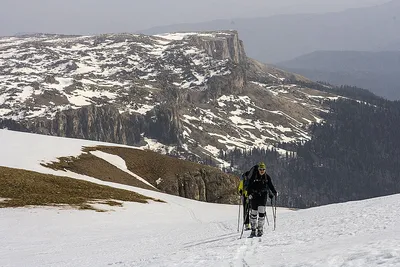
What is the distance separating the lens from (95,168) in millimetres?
67750

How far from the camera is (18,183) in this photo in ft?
141

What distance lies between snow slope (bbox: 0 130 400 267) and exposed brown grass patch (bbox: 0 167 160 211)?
2.97 m

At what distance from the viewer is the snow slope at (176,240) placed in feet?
45.6

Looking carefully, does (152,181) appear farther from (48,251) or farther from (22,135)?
(48,251)

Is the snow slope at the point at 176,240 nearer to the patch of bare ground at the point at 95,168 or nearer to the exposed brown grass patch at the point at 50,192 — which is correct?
the exposed brown grass patch at the point at 50,192

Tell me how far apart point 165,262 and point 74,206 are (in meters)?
25.8

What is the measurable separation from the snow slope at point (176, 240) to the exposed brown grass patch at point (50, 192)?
9.76 feet

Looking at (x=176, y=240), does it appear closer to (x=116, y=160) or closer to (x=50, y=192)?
(x=50, y=192)

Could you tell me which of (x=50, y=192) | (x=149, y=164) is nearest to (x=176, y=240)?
(x=50, y=192)

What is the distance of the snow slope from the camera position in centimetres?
1390

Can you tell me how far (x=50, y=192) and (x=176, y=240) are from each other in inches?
916

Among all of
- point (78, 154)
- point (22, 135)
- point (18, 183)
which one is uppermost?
point (22, 135)

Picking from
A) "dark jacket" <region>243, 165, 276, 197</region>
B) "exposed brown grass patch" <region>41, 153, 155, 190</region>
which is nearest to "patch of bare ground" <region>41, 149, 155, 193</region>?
"exposed brown grass patch" <region>41, 153, 155, 190</region>

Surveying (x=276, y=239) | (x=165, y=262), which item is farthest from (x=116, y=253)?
(x=276, y=239)
